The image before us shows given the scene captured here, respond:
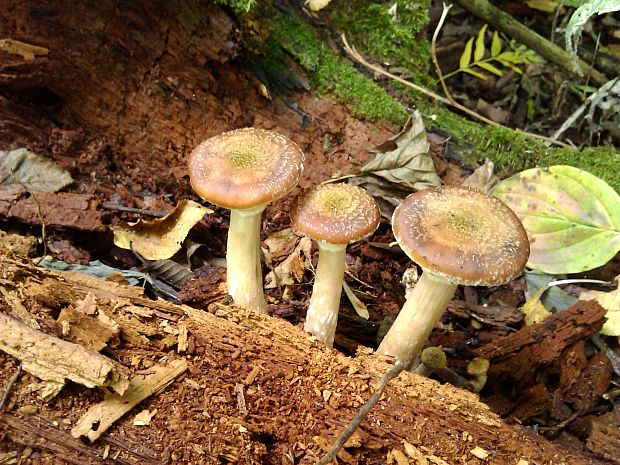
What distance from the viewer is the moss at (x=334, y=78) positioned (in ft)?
15.1

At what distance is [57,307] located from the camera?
268 cm

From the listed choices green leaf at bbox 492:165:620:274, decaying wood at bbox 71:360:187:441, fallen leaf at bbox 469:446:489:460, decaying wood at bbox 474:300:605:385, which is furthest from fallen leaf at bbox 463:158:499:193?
decaying wood at bbox 71:360:187:441

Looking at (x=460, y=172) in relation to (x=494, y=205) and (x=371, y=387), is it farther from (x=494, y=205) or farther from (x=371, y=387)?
(x=371, y=387)

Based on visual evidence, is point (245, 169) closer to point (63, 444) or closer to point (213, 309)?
point (213, 309)

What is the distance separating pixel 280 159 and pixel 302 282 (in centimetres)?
129

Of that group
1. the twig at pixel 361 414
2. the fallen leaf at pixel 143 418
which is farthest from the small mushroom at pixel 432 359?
the fallen leaf at pixel 143 418

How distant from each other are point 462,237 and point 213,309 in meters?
1.46

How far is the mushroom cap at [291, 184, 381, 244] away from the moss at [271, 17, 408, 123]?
1729mm

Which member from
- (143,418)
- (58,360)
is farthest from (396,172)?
(58,360)

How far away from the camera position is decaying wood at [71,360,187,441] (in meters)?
2.32

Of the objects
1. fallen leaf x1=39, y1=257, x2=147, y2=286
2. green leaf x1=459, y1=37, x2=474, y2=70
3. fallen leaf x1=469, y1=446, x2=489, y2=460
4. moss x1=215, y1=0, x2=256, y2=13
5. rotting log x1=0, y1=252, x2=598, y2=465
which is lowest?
fallen leaf x1=39, y1=257, x2=147, y2=286

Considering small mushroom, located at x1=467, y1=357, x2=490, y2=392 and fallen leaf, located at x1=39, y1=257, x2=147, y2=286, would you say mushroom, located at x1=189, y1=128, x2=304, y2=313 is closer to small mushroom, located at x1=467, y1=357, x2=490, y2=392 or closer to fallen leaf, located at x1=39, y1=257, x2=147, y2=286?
fallen leaf, located at x1=39, y1=257, x2=147, y2=286

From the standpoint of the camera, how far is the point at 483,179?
4453 millimetres

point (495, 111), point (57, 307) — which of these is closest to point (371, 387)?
point (57, 307)
